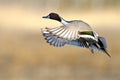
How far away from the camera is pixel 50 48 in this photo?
2672mm

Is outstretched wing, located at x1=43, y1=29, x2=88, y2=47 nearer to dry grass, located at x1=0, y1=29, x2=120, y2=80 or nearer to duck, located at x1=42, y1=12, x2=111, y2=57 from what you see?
duck, located at x1=42, y1=12, x2=111, y2=57

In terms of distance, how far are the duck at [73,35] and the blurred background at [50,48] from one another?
151 cm

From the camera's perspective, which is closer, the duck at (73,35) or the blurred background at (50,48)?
the duck at (73,35)

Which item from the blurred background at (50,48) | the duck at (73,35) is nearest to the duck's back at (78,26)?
the duck at (73,35)

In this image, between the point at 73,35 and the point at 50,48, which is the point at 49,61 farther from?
the point at 73,35

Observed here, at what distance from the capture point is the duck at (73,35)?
2.56 feet

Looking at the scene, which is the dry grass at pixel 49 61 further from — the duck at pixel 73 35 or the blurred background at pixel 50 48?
the duck at pixel 73 35

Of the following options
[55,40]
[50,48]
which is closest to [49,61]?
[50,48]

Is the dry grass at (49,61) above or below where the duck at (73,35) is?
below

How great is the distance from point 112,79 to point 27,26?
514mm

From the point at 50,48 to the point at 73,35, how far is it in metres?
1.90

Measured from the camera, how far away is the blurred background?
7.97ft

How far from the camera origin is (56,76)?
2430mm

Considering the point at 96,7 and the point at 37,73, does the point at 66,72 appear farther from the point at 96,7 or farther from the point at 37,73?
the point at 96,7
